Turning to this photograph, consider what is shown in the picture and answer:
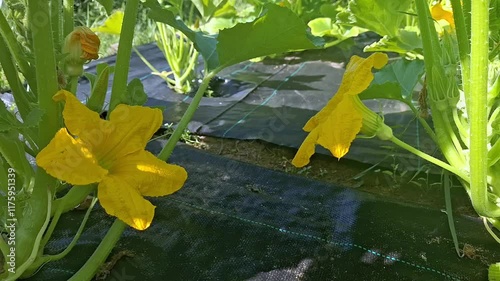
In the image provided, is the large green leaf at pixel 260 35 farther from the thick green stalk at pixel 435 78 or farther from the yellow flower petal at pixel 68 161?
the yellow flower petal at pixel 68 161

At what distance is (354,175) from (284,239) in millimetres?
537

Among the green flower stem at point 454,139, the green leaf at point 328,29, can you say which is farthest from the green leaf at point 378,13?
the green leaf at point 328,29

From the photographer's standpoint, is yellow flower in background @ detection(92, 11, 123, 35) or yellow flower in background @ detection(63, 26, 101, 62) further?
yellow flower in background @ detection(92, 11, 123, 35)

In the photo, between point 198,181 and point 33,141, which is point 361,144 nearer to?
point 198,181

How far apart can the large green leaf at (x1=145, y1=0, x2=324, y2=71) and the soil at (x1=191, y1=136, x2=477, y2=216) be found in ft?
1.83

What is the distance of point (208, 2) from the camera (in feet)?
7.47

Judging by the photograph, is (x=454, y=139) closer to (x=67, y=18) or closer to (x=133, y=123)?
(x=133, y=123)

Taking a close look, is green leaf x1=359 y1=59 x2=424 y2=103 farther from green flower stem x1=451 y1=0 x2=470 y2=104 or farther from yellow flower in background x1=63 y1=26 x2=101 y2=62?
yellow flower in background x1=63 y1=26 x2=101 y2=62

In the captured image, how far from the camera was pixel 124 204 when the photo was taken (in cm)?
86

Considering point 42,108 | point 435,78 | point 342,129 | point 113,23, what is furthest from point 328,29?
point 42,108

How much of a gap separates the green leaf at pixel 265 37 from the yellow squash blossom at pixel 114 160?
0.20 metres

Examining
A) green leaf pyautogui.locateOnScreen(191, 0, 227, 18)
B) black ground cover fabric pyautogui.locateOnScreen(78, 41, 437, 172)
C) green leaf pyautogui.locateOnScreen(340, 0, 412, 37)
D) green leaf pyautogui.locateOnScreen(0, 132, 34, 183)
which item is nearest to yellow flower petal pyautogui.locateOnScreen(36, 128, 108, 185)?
green leaf pyautogui.locateOnScreen(0, 132, 34, 183)

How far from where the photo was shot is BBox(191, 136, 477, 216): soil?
147 centimetres

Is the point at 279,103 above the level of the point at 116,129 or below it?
below
